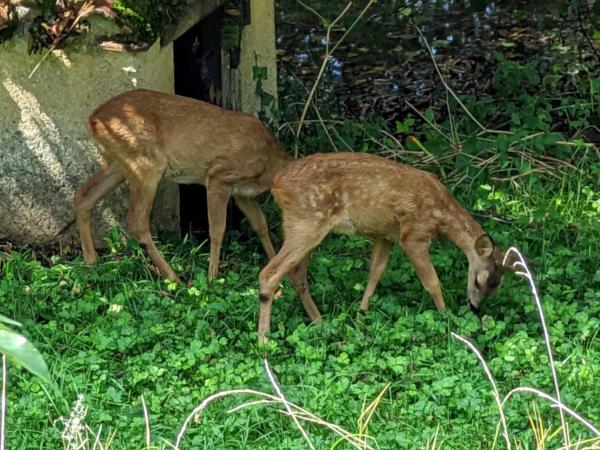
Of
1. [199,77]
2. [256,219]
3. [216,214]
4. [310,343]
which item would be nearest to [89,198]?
[216,214]

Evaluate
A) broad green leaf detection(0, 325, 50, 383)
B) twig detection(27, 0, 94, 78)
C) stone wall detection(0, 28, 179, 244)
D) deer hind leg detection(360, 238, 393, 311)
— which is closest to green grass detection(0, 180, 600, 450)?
deer hind leg detection(360, 238, 393, 311)

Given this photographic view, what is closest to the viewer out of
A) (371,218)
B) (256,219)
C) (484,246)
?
(371,218)

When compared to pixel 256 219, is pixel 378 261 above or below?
above

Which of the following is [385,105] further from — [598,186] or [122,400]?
[122,400]

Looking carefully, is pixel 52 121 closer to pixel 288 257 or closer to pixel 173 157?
pixel 173 157

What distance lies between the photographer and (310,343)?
20.1ft

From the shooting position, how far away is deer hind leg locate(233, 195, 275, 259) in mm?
7648

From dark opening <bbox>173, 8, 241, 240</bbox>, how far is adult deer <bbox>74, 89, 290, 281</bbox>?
1.96ft

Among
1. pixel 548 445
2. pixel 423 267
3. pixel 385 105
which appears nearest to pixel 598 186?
pixel 423 267

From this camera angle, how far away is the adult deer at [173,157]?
730 cm

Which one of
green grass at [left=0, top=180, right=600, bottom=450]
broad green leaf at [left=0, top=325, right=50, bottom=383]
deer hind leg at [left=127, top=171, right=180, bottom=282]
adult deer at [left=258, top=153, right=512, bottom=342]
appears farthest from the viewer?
deer hind leg at [left=127, top=171, right=180, bottom=282]

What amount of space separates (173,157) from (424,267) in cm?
177

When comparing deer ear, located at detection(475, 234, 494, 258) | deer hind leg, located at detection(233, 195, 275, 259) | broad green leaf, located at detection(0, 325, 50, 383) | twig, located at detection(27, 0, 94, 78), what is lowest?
deer hind leg, located at detection(233, 195, 275, 259)

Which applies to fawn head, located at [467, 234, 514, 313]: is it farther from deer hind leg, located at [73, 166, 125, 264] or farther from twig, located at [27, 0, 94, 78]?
twig, located at [27, 0, 94, 78]
